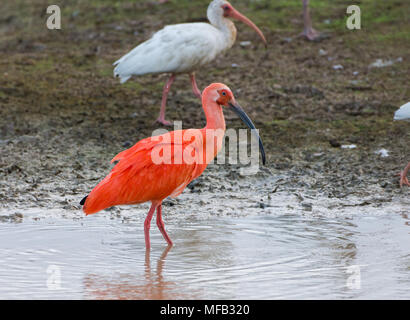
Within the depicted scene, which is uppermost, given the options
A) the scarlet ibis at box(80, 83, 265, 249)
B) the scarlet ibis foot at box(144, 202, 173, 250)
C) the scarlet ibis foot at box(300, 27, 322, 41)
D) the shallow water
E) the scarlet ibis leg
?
the scarlet ibis foot at box(300, 27, 322, 41)

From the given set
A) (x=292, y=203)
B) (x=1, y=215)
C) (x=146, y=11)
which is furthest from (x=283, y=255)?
(x=146, y=11)

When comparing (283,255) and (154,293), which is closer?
(154,293)

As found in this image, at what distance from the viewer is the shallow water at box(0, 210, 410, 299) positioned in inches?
189

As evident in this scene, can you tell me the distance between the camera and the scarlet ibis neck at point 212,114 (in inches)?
228

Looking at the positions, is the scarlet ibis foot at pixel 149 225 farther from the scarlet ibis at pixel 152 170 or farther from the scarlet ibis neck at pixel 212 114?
the scarlet ibis neck at pixel 212 114

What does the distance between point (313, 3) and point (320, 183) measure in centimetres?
597

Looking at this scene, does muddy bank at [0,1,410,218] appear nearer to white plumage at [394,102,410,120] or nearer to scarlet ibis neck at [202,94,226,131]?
white plumage at [394,102,410,120]

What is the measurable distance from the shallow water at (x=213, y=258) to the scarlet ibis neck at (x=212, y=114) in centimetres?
85

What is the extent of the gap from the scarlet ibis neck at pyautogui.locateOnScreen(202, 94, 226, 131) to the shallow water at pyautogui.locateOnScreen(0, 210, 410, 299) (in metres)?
0.85

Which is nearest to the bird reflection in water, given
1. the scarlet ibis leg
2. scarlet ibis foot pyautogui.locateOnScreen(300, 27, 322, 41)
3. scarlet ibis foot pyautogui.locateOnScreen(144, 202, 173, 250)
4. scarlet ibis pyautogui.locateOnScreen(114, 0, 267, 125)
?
scarlet ibis foot pyautogui.locateOnScreen(144, 202, 173, 250)

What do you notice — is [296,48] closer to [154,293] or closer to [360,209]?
[360,209]

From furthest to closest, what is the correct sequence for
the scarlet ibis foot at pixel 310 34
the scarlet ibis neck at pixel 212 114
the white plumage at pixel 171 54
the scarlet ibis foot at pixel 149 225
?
1. the scarlet ibis foot at pixel 310 34
2. the white plumage at pixel 171 54
3. the scarlet ibis neck at pixel 212 114
4. the scarlet ibis foot at pixel 149 225

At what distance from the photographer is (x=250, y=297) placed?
4.65 m

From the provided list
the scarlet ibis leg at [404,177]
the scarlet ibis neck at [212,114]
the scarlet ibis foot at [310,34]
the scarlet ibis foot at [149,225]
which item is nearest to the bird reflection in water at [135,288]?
the scarlet ibis foot at [149,225]
